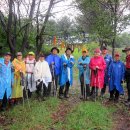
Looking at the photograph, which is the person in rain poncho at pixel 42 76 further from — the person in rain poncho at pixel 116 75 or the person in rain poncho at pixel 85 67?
the person in rain poncho at pixel 116 75

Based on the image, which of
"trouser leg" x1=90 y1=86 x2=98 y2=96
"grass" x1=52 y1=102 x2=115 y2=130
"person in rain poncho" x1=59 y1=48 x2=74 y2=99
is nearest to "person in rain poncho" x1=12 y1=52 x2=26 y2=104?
"person in rain poncho" x1=59 y1=48 x2=74 y2=99

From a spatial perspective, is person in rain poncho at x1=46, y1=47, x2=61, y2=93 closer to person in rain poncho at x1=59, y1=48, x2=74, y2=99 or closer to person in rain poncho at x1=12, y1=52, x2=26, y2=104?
person in rain poncho at x1=59, y1=48, x2=74, y2=99

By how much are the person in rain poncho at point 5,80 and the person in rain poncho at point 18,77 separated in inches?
15.3

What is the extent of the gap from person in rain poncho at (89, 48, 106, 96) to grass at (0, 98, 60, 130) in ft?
5.02

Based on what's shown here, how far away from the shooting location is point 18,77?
32.4 ft

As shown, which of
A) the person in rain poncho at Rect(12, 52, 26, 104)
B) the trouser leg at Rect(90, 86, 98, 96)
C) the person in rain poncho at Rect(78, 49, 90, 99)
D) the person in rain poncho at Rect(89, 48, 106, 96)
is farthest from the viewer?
the trouser leg at Rect(90, 86, 98, 96)

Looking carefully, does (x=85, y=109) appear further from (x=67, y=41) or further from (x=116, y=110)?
(x=67, y=41)

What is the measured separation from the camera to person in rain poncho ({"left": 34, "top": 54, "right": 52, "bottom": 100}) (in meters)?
10.1

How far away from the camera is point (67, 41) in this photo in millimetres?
15086

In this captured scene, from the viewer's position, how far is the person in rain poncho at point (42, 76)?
1013 centimetres

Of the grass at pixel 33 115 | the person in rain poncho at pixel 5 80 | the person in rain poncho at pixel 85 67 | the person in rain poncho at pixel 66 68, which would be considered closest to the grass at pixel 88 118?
the grass at pixel 33 115

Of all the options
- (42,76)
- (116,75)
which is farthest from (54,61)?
(116,75)

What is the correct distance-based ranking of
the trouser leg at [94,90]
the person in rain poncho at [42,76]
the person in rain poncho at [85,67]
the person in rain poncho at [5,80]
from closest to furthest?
the person in rain poncho at [5,80]
the person in rain poncho at [42,76]
the person in rain poncho at [85,67]
the trouser leg at [94,90]

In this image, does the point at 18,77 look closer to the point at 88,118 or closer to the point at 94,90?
the point at 94,90
